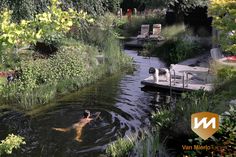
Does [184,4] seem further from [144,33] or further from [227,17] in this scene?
[227,17]

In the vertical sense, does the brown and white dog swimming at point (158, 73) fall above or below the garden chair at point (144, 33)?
below

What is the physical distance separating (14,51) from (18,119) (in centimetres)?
404

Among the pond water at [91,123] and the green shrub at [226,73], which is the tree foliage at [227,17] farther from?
the pond water at [91,123]

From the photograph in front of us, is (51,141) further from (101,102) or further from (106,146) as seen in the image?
(101,102)

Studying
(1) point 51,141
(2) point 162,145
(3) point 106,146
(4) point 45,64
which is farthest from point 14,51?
(2) point 162,145

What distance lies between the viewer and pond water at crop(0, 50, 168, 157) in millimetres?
8922

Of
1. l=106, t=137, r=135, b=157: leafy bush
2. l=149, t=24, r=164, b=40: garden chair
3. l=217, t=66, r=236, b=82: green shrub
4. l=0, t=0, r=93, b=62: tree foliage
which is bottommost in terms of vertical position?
l=106, t=137, r=135, b=157: leafy bush

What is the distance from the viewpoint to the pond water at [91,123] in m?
8.92

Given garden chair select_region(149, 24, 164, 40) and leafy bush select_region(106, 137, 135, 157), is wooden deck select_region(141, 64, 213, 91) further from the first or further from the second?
garden chair select_region(149, 24, 164, 40)

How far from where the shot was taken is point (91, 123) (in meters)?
10.3

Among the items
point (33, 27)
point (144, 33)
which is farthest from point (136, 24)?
point (33, 27)

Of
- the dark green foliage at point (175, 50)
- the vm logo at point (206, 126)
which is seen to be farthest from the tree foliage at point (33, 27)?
the dark green foliage at point (175, 50)

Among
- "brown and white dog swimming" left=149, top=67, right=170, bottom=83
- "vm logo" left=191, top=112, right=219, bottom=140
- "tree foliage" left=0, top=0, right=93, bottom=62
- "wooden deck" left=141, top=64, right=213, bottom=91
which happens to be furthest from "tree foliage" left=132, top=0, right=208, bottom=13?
"tree foliage" left=0, top=0, right=93, bottom=62

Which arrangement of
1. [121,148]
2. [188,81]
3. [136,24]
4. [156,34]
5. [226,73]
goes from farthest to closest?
1. [136,24]
2. [156,34]
3. [188,81]
4. [226,73]
5. [121,148]
